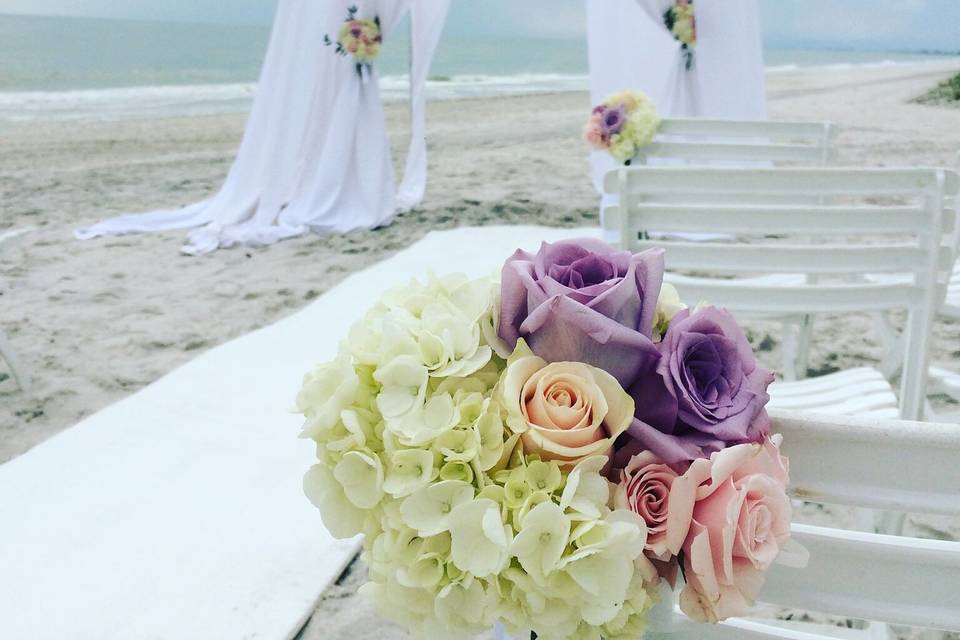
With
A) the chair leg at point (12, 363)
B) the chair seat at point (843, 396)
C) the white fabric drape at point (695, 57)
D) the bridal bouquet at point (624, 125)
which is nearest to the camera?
the chair seat at point (843, 396)

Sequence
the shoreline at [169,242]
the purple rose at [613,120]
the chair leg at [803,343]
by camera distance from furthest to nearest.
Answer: the purple rose at [613,120]
the shoreline at [169,242]
the chair leg at [803,343]

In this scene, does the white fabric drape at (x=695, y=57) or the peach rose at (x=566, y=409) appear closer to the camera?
the peach rose at (x=566, y=409)

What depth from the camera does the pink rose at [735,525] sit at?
0.53m

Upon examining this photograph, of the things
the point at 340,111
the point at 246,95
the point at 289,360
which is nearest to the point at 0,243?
the point at 289,360

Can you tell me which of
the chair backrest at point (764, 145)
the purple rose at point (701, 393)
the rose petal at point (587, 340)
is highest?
the chair backrest at point (764, 145)

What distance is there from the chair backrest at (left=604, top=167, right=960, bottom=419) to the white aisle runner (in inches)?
28.1

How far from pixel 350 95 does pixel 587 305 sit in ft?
16.5

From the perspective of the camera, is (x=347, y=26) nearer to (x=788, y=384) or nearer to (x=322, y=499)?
(x=788, y=384)

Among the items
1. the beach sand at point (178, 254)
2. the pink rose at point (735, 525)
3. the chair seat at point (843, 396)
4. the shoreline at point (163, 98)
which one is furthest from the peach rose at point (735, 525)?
the shoreline at point (163, 98)

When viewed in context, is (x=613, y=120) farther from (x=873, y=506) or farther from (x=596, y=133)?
(x=873, y=506)

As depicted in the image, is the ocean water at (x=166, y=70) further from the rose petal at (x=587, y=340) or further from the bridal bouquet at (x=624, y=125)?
the rose petal at (x=587, y=340)

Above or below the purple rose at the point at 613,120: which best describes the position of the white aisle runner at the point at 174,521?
below

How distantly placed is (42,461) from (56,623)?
2.76 feet

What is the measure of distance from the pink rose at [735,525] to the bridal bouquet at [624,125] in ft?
9.78
